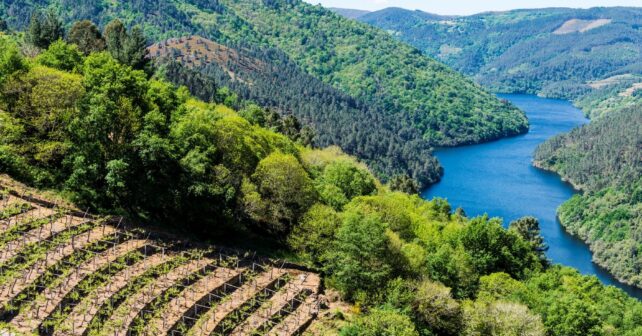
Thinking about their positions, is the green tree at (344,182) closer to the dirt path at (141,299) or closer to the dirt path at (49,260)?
the dirt path at (141,299)

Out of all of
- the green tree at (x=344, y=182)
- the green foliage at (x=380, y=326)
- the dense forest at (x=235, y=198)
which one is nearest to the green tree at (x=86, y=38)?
the dense forest at (x=235, y=198)

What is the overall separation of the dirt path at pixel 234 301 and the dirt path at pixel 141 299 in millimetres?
3204

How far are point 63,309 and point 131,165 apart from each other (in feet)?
48.1

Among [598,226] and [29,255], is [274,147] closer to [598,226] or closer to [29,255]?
[29,255]

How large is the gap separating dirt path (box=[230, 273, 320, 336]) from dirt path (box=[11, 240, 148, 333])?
939 centimetres

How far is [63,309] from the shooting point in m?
34.4

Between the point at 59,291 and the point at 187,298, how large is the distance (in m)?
7.48

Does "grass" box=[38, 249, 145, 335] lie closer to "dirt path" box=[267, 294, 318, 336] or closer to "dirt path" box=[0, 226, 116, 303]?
"dirt path" box=[0, 226, 116, 303]

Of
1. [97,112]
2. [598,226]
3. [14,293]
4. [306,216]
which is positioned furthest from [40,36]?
[598,226]

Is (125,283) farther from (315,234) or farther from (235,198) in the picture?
(315,234)

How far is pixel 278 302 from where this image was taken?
139 ft

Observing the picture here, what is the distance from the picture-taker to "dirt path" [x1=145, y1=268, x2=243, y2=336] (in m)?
35.6

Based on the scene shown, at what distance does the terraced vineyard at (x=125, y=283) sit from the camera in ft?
112

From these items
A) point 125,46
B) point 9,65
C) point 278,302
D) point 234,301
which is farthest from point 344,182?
point 125,46
